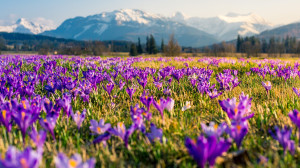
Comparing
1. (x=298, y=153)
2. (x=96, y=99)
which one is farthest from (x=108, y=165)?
(x=96, y=99)

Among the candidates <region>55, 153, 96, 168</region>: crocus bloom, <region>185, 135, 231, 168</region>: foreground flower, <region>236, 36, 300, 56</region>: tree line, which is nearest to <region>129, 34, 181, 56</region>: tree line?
<region>236, 36, 300, 56</region>: tree line

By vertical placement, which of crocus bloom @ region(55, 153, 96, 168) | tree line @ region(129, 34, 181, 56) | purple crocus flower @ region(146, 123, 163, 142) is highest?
tree line @ region(129, 34, 181, 56)

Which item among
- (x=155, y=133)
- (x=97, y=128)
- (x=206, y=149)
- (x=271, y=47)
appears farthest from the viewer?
(x=271, y=47)

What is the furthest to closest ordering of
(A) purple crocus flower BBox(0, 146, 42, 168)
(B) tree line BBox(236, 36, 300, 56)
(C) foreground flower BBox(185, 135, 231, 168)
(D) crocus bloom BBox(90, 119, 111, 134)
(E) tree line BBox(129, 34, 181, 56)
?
1. (B) tree line BBox(236, 36, 300, 56)
2. (E) tree line BBox(129, 34, 181, 56)
3. (D) crocus bloom BBox(90, 119, 111, 134)
4. (C) foreground flower BBox(185, 135, 231, 168)
5. (A) purple crocus flower BBox(0, 146, 42, 168)

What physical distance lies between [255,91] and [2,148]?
3743mm

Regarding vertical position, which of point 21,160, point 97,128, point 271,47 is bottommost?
point 97,128

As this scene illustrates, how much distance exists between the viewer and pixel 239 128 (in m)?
1.59

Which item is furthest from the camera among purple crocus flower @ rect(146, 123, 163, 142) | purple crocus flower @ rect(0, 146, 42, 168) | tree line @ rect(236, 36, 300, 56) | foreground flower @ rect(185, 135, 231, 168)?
tree line @ rect(236, 36, 300, 56)

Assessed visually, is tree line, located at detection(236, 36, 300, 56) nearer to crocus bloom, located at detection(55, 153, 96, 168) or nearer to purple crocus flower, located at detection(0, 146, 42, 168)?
crocus bloom, located at detection(55, 153, 96, 168)

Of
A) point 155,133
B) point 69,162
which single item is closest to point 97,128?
point 155,133

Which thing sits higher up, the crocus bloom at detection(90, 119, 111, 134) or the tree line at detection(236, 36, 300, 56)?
the tree line at detection(236, 36, 300, 56)

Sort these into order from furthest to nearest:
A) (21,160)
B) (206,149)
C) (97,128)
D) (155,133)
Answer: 1. (97,128)
2. (155,133)
3. (206,149)
4. (21,160)

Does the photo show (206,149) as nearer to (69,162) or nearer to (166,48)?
(69,162)

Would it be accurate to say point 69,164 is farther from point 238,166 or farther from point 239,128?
point 239,128
